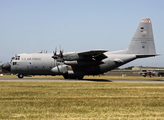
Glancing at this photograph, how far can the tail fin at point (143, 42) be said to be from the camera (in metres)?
39.3

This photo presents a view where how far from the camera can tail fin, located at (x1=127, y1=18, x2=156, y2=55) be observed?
3928 cm

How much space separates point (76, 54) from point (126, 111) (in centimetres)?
2463

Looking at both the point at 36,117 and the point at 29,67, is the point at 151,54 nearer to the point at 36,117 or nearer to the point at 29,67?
the point at 29,67

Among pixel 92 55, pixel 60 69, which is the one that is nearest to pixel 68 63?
pixel 60 69

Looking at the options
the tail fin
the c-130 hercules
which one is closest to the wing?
the c-130 hercules

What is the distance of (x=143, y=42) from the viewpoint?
39312mm

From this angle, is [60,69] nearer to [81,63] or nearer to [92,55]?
[81,63]

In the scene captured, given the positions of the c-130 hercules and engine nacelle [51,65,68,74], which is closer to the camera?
the c-130 hercules

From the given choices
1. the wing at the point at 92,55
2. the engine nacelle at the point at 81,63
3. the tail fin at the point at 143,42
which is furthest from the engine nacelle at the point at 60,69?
the tail fin at the point at 143,42

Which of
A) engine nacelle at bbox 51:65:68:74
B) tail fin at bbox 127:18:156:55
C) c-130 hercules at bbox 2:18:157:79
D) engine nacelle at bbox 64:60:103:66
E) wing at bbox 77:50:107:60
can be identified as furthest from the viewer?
tail fin at bbox 127:18:156:55

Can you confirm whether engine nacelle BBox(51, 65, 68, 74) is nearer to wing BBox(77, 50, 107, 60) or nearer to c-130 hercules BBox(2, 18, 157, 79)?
c-130 hercules BBox(2, 18, 157, 79)

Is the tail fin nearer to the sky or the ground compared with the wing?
nearer to the sky

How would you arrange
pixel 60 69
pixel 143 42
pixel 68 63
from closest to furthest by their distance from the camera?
1. pixel 68 63
2. pixel 60 69
3. pixel 143 42

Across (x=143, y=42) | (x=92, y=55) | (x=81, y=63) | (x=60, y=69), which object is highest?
(x=143, y=42)
